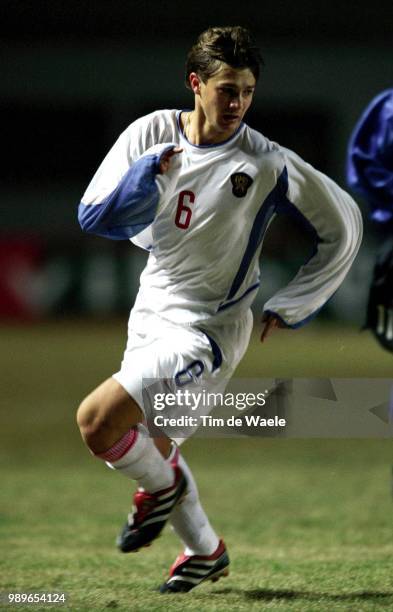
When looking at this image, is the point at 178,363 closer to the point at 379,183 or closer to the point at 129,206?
the point at 129,206

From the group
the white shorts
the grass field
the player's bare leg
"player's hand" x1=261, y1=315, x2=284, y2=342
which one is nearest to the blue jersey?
"player's hand" x1=261, y1=315, x2=284, y2=342

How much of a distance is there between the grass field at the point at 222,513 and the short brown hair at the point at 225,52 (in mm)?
1915

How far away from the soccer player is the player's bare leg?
3.05ft

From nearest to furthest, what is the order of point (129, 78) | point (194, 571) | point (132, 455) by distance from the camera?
point (132, 455), point (194, 571), point (129, 78)

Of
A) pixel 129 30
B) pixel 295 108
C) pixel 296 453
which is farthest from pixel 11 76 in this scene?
pixel 296 453

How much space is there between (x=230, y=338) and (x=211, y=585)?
1080 mm

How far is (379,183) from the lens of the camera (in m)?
4.25

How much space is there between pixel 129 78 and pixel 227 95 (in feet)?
61.7

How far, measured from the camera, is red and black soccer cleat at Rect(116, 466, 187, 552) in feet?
14.9

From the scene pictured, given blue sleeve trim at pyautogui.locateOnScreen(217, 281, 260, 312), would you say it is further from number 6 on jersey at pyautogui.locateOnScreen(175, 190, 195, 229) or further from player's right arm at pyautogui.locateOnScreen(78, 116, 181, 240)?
player's right arm at pyautogui.locateOnScreen(78, 116, 181, 240)

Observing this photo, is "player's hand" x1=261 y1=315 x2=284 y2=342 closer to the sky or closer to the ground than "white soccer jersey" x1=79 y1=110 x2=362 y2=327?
closer to the ground

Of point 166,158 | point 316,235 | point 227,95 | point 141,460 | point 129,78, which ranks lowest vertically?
point 129,78

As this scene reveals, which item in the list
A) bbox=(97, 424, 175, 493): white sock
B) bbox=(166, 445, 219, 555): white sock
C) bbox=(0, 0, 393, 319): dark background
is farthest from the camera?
bbox=(0, 0, 393, 319): dark background

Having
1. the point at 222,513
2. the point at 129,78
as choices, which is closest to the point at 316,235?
the point at 222,513
